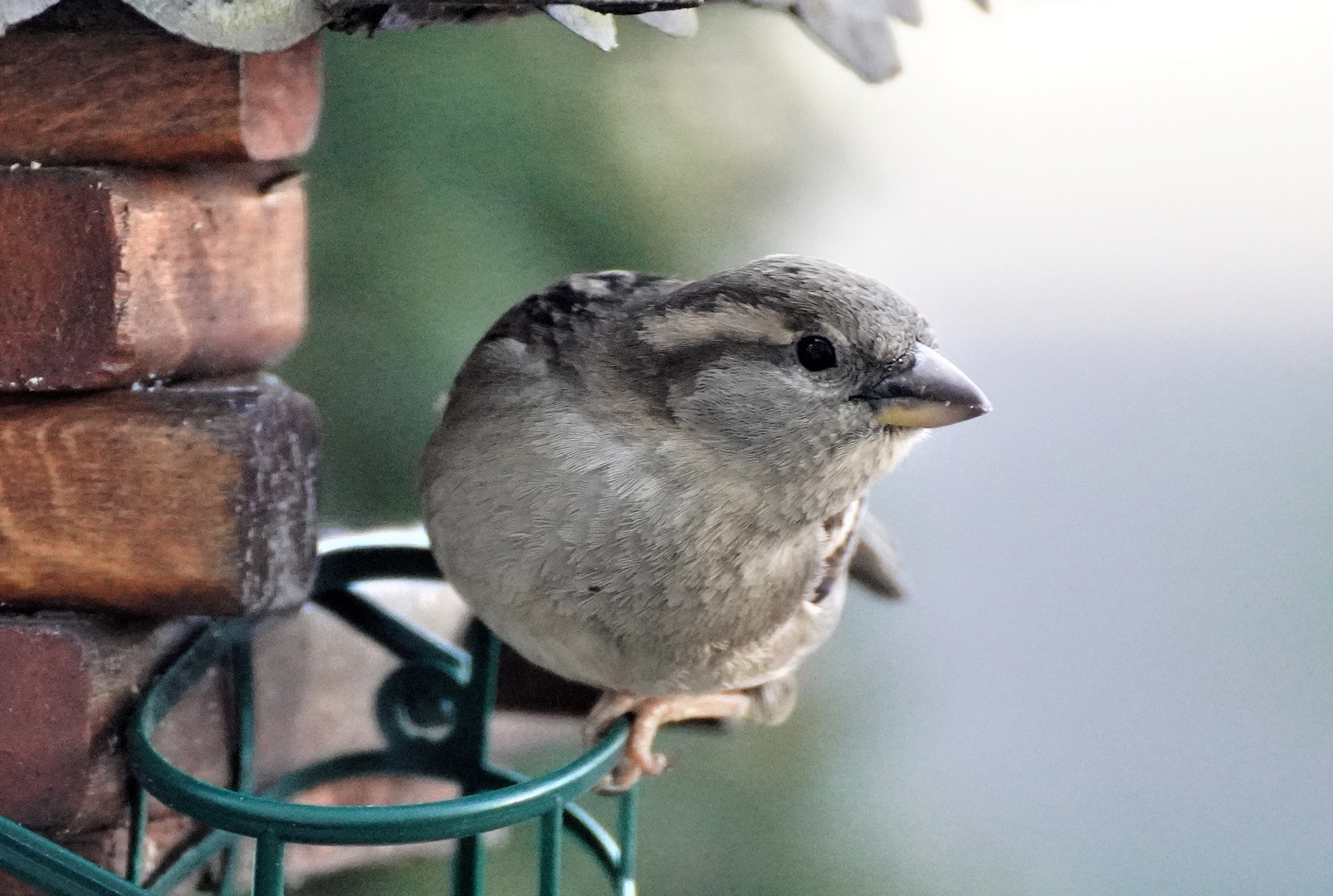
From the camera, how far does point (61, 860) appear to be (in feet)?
2.69

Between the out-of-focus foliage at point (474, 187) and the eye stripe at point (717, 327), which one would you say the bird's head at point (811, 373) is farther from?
the out-of-focus foliage at point (474, 187)

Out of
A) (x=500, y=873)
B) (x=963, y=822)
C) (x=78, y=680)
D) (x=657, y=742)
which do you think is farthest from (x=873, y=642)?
(x=78, y=680)

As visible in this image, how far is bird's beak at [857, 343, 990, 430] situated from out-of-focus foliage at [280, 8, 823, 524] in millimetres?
605

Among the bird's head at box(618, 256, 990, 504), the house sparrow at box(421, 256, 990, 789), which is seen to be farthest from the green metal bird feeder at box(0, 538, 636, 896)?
the bird's head at box(618, 256, 990, 504)

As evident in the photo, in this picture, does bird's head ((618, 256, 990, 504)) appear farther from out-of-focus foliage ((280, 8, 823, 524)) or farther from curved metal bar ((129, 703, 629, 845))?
out-of-focus foliage ((280, 8, 823, 524))

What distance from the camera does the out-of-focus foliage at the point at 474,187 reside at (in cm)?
151

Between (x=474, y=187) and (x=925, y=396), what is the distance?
716 millimetres

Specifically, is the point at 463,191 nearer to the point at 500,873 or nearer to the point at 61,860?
the point at 500,873

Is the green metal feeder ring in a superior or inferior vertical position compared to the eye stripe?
inferior

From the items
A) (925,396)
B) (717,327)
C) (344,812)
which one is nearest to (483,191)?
(717,327)

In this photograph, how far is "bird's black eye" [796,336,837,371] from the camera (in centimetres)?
103

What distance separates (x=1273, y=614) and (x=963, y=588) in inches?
23.6

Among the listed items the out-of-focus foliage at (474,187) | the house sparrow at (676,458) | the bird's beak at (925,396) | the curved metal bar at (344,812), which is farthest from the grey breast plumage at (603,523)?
the out-of-focus foliage at (474,187)

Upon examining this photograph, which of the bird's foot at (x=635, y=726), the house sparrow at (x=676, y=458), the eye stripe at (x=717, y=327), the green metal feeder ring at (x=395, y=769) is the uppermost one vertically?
the eye stripe at (x=717, y=327)
